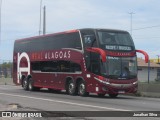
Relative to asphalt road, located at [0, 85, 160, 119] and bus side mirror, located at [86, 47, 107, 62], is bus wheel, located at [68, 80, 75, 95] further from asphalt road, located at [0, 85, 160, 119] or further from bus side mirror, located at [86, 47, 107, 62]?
asphalt road, located at [0, 85, 160, 119]

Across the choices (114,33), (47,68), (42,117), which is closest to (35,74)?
(47,68)

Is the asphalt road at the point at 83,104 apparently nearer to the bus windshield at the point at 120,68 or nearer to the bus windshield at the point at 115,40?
the bus windshield at the point at 120,68

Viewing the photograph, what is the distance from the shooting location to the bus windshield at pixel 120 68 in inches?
1017

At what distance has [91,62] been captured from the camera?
26.6 meters

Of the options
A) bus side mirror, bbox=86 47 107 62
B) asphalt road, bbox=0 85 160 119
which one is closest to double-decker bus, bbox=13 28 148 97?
bus side mirror, bbox=86 47 107 62

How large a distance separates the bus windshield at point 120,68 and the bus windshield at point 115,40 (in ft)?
2.16

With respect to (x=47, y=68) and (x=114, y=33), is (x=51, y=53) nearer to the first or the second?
(x=47, y=68)

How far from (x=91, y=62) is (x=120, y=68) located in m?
1.74

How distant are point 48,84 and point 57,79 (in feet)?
4.99

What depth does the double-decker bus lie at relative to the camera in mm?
25922

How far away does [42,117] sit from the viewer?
48.7 ft

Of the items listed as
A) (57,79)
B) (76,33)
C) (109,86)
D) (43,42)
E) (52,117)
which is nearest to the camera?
(52,117)

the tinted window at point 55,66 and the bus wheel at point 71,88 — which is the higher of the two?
the tinted window at point 55,66

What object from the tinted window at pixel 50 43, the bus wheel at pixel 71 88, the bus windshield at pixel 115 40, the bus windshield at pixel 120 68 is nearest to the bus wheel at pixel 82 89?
the bus wheel at pixel 71 88
